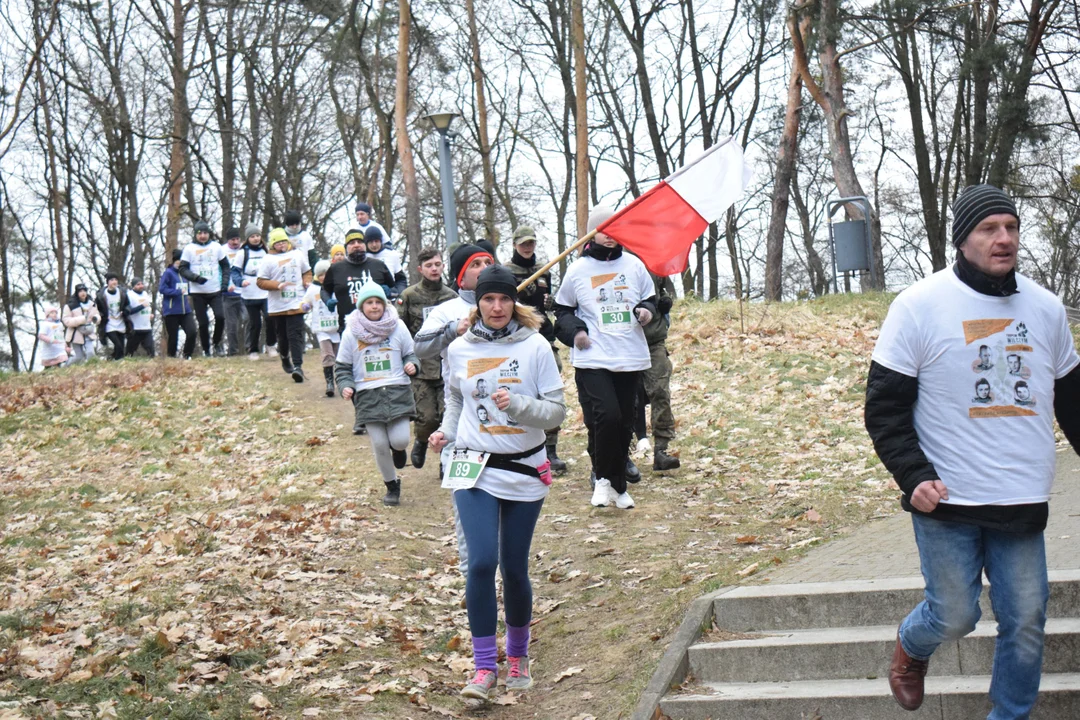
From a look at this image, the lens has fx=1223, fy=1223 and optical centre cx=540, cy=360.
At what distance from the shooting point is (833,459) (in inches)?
418

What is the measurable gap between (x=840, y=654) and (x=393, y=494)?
18.7 feet

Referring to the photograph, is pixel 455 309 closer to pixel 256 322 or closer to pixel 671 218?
pixel 671 218

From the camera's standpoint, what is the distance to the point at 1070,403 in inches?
167

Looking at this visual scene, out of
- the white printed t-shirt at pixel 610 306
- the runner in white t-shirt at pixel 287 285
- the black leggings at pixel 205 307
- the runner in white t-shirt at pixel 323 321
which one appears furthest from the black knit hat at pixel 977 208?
the black leggings at pixel 205 307

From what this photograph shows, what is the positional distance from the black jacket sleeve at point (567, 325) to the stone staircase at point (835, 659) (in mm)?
3214

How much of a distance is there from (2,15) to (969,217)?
33069mm

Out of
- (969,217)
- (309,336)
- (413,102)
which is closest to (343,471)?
(969,217)

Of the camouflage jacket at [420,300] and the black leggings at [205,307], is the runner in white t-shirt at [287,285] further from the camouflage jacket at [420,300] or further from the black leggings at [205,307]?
the camouflage jacket at [420,300]

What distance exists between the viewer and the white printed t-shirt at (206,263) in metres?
19.1

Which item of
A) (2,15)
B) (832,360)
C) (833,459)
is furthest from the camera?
(2,15)

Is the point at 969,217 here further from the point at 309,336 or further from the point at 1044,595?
the point at 309,336

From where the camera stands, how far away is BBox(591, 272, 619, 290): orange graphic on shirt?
9070mm

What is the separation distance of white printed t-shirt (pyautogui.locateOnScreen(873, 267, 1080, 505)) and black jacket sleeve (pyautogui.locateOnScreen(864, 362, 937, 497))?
4 cm

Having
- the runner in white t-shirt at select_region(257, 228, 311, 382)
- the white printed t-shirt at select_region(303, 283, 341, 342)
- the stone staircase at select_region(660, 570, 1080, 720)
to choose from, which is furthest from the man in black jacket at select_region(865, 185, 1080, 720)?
the runner in white t-shirt at select_region(257, 228, 311, 382)
